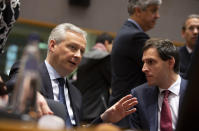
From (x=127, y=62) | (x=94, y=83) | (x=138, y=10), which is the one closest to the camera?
(x=127, y=62)

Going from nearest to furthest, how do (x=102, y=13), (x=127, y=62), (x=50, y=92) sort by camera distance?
(x=50, y=92), (x=127, y=62), (x=102, y=13)

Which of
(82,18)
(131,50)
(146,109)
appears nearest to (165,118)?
(146,109)

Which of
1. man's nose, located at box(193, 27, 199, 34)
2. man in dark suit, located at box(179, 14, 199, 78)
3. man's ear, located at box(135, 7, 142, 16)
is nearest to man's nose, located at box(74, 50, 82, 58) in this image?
man's ear, located at box(135, 7, 142, 16)

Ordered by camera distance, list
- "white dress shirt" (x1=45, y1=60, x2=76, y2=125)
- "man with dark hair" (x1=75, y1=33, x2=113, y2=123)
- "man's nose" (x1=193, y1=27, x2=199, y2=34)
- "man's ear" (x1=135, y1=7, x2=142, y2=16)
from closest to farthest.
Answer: "white dress shirt" (x1=45, y1=60, x2=76, y2=125), "man's ear" (x1=135, y1=7, x2=142, y2=16), "man's nose" (x1=193, y1=27, x2=199, y2=34), "man with dark hair" (x1=75, y1=33, x2=113, y2=123)

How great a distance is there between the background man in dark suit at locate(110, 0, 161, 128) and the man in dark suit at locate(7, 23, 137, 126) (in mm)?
553

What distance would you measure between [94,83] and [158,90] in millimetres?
1741

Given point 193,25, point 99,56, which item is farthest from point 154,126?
point 99,56

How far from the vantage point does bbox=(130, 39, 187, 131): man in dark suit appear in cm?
234

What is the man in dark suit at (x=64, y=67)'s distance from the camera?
7.15ft

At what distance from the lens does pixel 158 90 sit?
2.53m

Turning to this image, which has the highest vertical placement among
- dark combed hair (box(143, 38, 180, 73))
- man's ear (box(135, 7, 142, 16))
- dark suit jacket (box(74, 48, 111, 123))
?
man's ear (box(135, 7, 142, 16))

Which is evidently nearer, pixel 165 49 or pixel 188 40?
pixel 165 49

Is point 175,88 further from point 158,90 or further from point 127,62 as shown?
point 127,62

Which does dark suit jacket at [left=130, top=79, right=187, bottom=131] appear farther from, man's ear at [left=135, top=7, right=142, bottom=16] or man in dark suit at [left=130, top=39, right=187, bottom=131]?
man's ear at [left=135, top=7, right=142, bottom=16]
